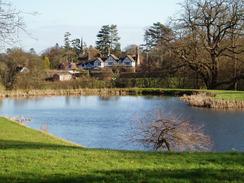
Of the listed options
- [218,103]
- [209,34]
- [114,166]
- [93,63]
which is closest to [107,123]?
[218,103]

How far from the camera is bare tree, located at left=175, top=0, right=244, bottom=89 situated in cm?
4925

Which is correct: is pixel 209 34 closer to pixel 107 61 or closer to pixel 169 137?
pixel 169 137

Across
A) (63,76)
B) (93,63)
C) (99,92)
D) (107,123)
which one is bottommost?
(107,123)

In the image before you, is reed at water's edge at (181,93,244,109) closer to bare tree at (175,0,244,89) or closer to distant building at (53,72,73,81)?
bare tree at (175,0,244,89)

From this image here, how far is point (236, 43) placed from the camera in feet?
171

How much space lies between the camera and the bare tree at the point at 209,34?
49.2 m

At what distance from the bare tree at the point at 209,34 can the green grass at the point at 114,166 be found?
3958 centimetres

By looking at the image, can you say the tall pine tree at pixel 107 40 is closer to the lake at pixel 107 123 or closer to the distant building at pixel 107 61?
the distant building at pixel 107 61

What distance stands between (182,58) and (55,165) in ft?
142

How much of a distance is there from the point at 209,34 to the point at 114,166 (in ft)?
141

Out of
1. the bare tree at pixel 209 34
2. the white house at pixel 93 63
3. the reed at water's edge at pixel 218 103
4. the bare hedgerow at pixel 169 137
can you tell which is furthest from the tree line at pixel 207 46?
the white house at pixel 93 63

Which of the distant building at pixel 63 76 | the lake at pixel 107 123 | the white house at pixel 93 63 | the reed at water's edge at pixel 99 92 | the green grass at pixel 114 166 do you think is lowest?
the lake at pixel 107 123

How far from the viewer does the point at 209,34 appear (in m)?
50.8

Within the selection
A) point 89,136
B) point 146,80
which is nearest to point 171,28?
point 146,80
